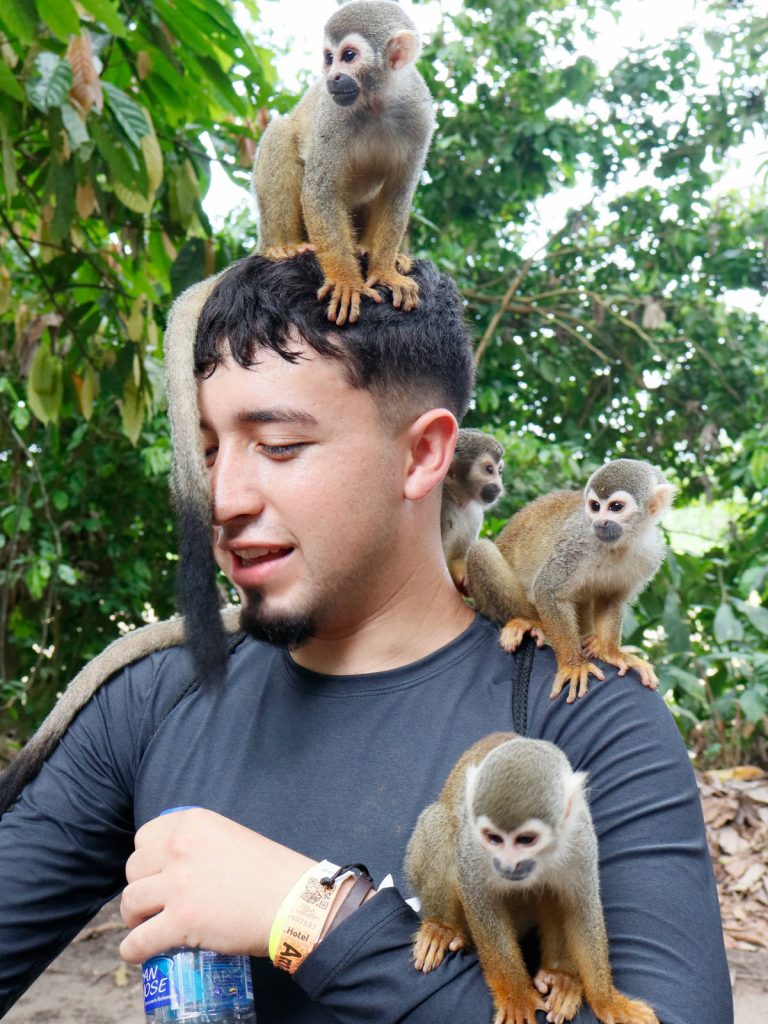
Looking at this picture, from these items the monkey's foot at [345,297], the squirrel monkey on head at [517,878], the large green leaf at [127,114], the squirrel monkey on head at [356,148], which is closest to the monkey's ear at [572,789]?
the squirrel monkey on head at [517,878]

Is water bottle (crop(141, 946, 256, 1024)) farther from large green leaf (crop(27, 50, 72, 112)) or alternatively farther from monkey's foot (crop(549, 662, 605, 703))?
large green leaf (crop(27, 50, 72, 112))

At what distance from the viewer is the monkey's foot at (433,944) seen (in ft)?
3.45

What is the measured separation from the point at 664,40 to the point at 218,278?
4251 mm

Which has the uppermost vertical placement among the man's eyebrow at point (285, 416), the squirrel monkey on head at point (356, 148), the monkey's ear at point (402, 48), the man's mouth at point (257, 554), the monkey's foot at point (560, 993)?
the monkey's ear at point (402, 48)

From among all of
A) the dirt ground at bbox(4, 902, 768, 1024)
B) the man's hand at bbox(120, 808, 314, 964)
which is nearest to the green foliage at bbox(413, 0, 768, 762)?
the dirt ground at bbox(4, 902, 768, 1024)

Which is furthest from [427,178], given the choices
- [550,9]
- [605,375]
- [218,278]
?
[218,278]

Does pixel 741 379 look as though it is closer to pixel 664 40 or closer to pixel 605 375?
pixel 605 375

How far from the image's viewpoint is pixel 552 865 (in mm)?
1231

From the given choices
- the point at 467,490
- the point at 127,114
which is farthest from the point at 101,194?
the point at 467,490

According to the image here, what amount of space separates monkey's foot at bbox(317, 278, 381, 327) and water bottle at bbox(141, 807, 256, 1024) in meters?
0.82

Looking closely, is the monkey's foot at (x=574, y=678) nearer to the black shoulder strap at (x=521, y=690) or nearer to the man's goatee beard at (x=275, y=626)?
the black shoulder strap at (x=521, y=690)

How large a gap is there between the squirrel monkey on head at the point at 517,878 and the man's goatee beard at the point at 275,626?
27 cm

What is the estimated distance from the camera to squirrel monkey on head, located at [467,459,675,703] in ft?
5.76

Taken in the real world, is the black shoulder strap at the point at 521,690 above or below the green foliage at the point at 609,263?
below
